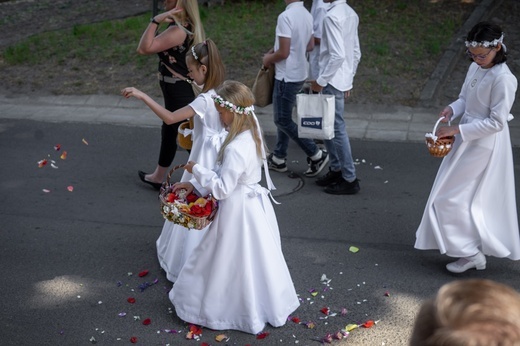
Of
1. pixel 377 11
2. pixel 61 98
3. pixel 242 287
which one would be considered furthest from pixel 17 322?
pixel 377 11

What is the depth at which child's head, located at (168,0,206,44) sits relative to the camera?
21.1 feet

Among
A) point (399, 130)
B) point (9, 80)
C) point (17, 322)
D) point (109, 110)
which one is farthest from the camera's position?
point (9, 80)

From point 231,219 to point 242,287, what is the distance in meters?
0.44

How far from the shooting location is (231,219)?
15.4ft

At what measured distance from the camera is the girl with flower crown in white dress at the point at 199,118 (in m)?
5.35

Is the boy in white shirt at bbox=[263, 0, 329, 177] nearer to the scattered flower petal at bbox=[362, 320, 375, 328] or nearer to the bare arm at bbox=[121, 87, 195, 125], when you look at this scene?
the bare arm at bbox=[121, 87, 195, 125]

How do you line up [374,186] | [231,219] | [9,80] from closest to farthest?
[231,219]
[374,186]
[9,80]

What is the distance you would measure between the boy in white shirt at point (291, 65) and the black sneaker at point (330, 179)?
0.87ft

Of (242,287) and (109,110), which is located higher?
(242,287)

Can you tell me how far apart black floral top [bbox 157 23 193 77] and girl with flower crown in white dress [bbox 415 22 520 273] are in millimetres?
2407

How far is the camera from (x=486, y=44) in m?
5.08

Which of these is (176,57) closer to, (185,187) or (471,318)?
(185,187)

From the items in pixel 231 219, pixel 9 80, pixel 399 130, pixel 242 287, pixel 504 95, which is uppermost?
pixel 504 95

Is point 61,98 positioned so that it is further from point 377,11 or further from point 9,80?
point 377,11
